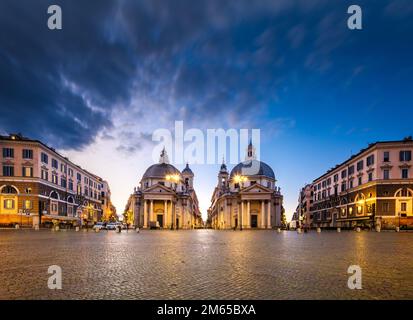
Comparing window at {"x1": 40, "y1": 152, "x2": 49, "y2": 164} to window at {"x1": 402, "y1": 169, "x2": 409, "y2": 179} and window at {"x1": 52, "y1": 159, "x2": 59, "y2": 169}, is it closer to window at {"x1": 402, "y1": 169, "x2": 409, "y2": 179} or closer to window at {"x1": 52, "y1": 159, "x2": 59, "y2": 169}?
window at {"x1": 52, "y1": 159, "x2": 59, "y2": 169}

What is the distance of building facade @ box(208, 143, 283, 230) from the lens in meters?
90.3

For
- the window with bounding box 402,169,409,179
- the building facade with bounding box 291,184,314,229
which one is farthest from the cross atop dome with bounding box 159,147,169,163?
the window with bounding box 402,169,409,179

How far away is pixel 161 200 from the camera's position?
316 feet

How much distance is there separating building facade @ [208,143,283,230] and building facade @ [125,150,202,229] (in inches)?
543

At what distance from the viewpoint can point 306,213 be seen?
13450cm

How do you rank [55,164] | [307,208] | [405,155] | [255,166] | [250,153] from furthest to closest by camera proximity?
[307,208] < [250,153] < [255,166] < [55,164] < [405,155]

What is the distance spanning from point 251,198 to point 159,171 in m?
33.4

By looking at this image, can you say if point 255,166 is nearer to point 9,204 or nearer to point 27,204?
point 27,204

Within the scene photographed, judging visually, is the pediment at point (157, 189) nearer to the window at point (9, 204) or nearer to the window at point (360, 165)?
the window at point (9, 204)

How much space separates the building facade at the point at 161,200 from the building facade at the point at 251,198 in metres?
13.8

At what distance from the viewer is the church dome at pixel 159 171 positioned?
107 m

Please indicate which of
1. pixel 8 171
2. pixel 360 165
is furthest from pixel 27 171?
pixel 360 165
